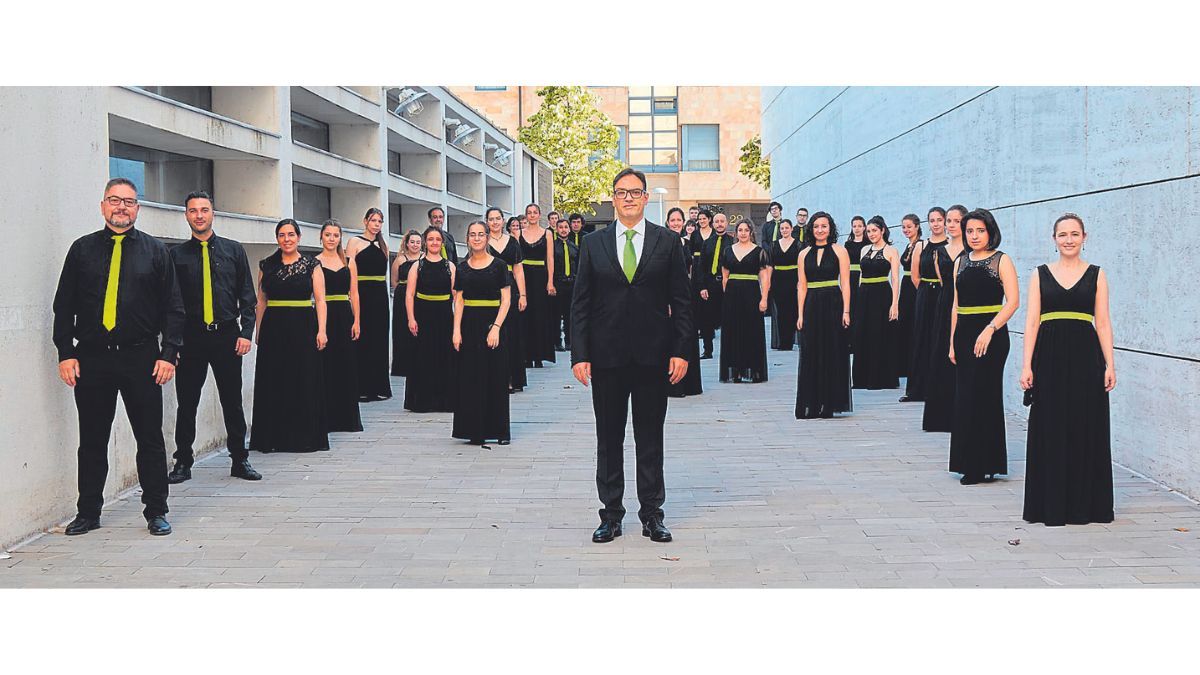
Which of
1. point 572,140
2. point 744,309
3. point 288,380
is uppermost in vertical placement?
point 572,140

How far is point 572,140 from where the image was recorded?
2188 inches

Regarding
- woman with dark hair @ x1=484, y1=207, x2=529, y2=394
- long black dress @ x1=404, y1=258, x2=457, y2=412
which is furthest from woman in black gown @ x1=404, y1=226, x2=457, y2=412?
woman with dark hair @ x1=484, y1=207, x2=529, y2=394

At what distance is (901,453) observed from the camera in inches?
405

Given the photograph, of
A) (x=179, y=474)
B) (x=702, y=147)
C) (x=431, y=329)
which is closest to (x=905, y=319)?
(x=431, y=329)

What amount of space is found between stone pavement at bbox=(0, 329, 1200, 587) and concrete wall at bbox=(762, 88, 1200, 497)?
0.69 m

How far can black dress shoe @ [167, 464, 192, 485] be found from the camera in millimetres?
9109

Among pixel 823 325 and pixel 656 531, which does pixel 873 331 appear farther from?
pixel 656 531

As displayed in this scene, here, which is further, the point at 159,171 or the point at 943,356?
the point at 159,171

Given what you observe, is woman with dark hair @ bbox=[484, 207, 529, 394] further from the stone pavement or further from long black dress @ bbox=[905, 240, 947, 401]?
long black dress @ bbox=[905, 240, 947, 401]

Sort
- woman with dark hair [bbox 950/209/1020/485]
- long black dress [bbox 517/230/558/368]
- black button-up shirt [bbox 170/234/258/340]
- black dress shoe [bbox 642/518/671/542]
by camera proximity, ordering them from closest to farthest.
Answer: black dress shoe [bbox 642/518/671/542], woman with dark hair [bbox 950/209/1020/485], black button-up shirt [bbox 170/234/258/340], long black dress [bbox 517/230/558/368]

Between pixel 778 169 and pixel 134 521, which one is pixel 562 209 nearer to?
pixel 778 169

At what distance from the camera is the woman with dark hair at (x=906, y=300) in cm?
1355

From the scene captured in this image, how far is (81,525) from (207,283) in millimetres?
2270
